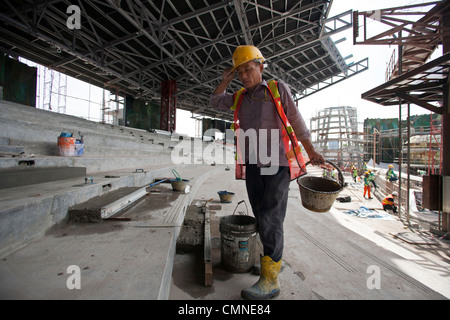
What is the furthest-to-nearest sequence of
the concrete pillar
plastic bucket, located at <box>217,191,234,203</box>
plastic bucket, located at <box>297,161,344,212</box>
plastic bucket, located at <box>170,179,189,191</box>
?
the concrete pillar < plastic bucket, located at <box>217,191,234,203</box> < plastic bucket, located at <box>170,179,189,191</box> < plastic bucket, located at <box>297,161,344,212</box>

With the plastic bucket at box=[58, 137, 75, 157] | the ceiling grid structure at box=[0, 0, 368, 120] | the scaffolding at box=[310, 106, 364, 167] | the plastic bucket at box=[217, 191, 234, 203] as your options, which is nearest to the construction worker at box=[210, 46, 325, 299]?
the plastic bucket at box=[217, 191, 234, 203]

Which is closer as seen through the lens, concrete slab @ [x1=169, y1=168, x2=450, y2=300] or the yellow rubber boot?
the yellow rubber boot

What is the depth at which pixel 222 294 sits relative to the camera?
174 cm

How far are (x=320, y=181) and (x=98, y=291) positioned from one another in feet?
7.61

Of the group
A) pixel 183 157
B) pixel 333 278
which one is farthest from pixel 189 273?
pixel 183 157

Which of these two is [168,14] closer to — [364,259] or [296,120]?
[296,120]

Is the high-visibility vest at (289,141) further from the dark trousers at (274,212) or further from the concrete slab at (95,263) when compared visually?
the concrete slab at (95,263)

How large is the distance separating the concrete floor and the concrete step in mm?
892

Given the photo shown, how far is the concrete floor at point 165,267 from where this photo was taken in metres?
1.20

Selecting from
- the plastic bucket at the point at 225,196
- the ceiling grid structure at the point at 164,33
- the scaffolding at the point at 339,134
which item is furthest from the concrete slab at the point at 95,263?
the scaffolding at the point at 339,134

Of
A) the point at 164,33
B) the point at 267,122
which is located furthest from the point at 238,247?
the point at 164,33

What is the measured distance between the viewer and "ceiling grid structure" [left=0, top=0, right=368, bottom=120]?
9695 mm

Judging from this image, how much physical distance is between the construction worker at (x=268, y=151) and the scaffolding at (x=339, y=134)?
27550 mm

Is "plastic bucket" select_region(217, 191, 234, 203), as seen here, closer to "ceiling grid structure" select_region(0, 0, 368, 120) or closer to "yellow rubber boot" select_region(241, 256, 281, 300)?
"yellow rubber boot" select_region(241, 256, 281, 300)
